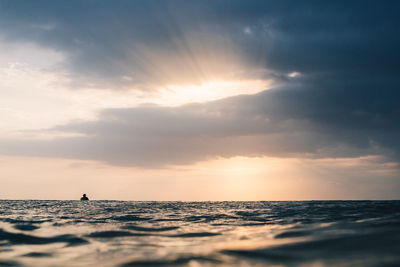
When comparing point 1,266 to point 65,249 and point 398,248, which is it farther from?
point 398,248

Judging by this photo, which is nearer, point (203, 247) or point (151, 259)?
point (151, 259)

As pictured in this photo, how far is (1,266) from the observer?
6609mm

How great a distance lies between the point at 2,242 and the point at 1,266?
4005 millimetres

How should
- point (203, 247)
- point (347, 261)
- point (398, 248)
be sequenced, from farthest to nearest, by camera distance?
point (203, 247) → point (398, 248) → point (347, 261)

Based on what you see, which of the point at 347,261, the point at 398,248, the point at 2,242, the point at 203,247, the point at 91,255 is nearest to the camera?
the point at 347,261

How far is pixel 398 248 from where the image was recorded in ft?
21.5

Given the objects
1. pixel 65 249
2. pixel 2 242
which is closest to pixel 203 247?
pixel 65 249

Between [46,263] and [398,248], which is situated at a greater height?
[398,248]

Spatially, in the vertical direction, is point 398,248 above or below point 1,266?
above

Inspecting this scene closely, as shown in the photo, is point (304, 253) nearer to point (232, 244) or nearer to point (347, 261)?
point (347, 261)

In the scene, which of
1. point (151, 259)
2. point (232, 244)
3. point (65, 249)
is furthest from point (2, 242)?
point (232, 244)

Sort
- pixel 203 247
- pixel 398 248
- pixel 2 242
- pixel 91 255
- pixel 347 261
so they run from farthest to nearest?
pixel 2 242
pixel 203 247
pixel 91 255
pixel 398 248
pixel 347 261

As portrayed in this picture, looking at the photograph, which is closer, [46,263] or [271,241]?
[46,263]

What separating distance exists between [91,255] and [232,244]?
12.1ft
